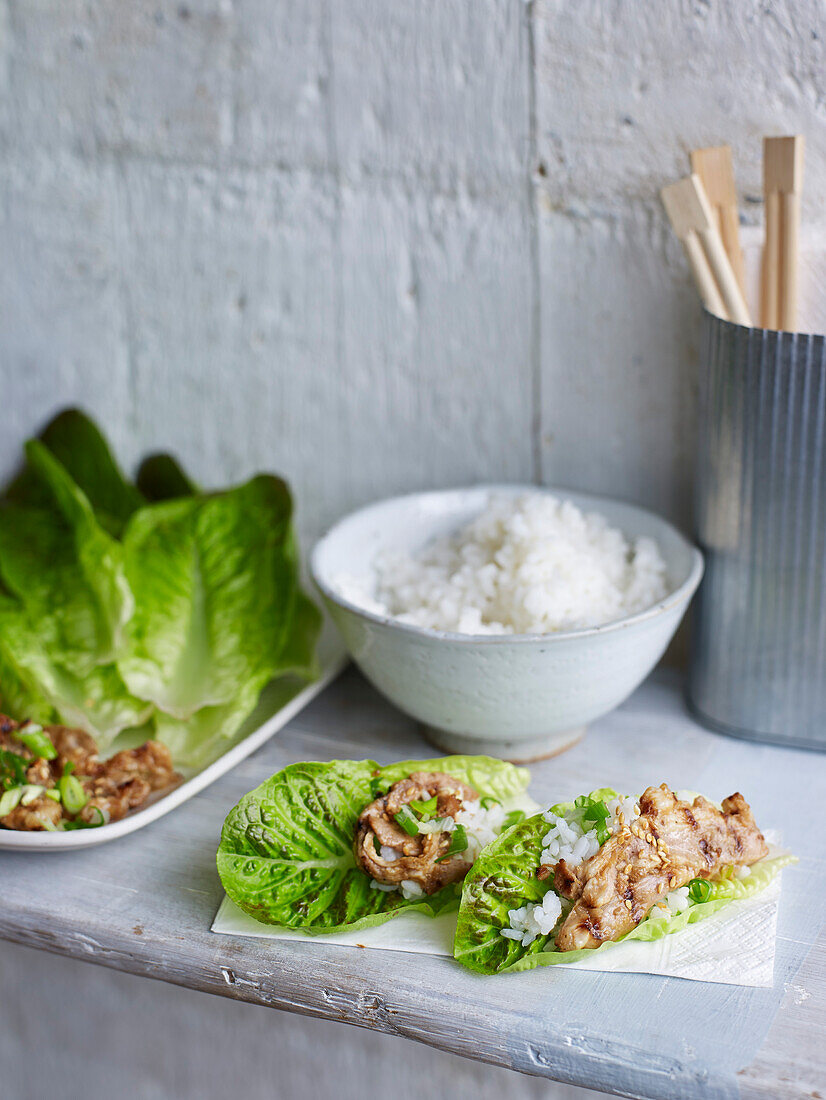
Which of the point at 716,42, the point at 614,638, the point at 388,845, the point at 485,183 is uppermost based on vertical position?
the point at 716,42

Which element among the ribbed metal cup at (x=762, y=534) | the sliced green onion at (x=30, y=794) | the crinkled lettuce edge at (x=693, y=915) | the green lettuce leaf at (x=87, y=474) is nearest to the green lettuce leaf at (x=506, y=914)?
the crinkled lettuce edge at (x=693, y=915)

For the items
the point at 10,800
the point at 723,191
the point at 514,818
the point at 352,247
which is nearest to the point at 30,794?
the point at 10,800

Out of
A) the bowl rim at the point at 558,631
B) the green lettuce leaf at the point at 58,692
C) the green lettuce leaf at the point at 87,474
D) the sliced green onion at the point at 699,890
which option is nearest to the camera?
the sliced green onion at the point at 699,890

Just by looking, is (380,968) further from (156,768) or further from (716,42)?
(716,42)

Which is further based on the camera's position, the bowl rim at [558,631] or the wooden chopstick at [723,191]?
the wooden chopstick at [723,191]

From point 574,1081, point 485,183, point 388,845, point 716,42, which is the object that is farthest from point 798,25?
point 574,1081

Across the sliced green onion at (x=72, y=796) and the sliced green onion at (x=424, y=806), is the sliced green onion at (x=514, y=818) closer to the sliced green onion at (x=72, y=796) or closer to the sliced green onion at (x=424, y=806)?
the sliced green onion at (x=424, y=806)
